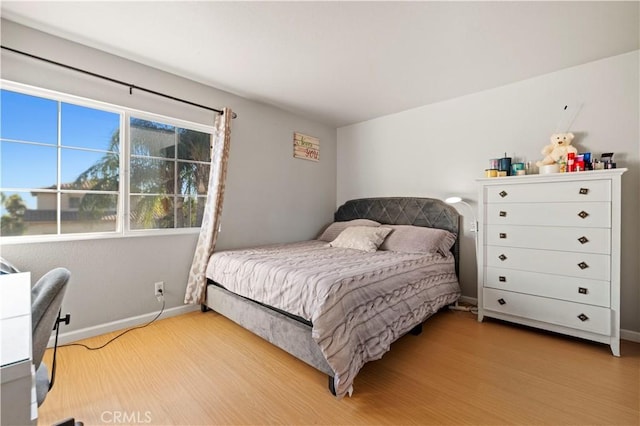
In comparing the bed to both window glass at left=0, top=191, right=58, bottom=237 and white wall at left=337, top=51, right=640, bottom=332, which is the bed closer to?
white wall at left=337, top=51, right=640, bottom=332

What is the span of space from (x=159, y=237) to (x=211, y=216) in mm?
509

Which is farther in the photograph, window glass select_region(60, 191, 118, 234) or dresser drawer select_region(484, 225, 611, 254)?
window glass select_region(60, 191, 118, 234)

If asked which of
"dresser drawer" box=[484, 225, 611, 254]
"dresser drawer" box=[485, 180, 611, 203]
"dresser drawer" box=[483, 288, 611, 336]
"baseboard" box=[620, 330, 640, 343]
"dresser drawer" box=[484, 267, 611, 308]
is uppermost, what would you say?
"dresser drawer" box=[485, 180, 611, 203]

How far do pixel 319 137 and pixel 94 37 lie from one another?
268 cm

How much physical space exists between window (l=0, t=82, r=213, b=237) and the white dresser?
9.77 feet

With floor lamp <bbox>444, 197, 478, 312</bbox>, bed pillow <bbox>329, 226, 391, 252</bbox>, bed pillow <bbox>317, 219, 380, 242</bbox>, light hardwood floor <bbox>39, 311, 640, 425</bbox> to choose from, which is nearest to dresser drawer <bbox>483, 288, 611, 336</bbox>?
light hardwood floor <bbox>39, 311, 640, 425</bbox>

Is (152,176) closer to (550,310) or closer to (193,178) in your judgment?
(193,178)

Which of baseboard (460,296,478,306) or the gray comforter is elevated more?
the gray comforter

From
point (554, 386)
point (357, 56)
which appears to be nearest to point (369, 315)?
point (554, 386)

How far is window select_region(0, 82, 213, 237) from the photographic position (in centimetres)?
201

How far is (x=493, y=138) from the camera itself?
296cm

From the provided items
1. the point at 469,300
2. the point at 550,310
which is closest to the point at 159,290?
the point at 469,300

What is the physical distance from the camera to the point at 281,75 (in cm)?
266

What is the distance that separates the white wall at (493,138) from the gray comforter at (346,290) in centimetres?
117
